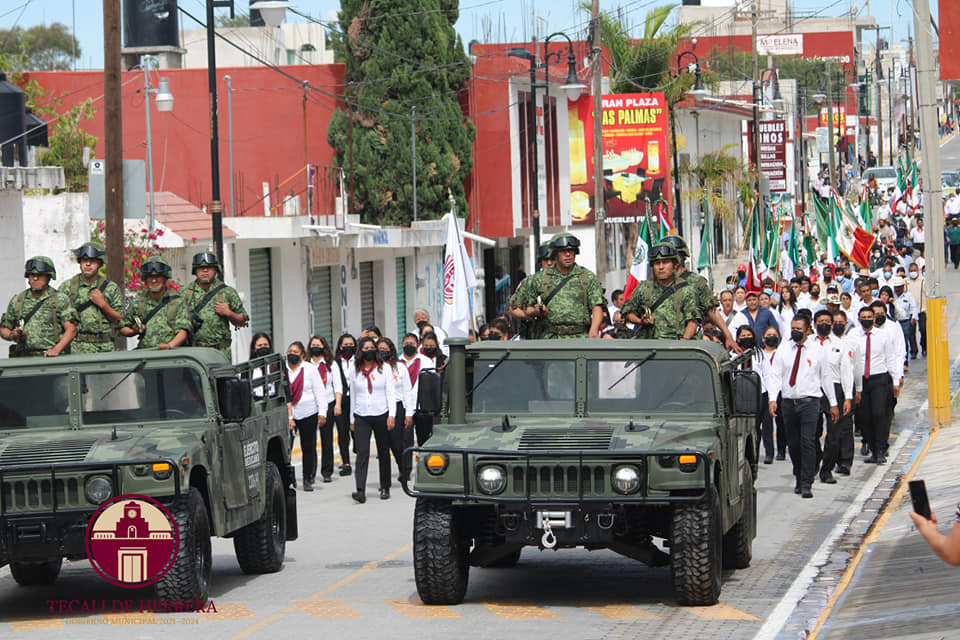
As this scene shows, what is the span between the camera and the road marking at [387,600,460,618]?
10.5 meters

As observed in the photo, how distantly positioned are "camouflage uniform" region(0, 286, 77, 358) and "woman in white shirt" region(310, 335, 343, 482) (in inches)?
215

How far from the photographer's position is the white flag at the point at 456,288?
24258mm

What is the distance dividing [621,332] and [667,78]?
34420mm

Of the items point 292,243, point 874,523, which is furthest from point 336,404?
point 292,243

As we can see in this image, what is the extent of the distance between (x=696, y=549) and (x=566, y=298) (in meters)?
4.26

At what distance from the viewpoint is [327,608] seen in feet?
35.9

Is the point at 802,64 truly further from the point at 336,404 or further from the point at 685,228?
the point at 336,404

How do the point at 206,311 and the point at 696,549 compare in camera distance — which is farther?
the point at 206,311

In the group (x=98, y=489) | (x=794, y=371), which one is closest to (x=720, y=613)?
(x=98, y=489)

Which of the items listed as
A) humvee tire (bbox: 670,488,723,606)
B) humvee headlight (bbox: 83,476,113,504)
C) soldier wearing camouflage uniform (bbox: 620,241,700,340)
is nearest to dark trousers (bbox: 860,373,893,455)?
soldier wearing camouflage uniform (bbox: 620,241,700,340)

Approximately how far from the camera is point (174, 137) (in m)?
37.0

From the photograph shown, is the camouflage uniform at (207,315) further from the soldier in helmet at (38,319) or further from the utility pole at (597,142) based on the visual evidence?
the utility pole at (597,142)

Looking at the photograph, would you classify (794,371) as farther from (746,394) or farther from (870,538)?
(746,394)

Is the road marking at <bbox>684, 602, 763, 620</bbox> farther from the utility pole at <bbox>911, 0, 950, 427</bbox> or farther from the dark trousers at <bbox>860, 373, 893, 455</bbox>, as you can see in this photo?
the utility pole at <bbox>911, 0, 950, 427</bbox>
